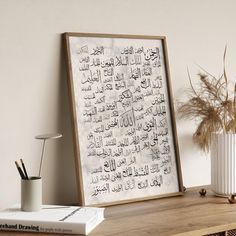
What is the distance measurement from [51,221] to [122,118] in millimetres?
593

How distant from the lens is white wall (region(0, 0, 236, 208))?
1778mm

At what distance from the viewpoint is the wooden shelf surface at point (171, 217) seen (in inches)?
62.2

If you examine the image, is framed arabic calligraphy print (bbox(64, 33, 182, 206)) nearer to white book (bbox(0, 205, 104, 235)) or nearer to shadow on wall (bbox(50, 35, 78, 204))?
shadow on wall (bbox(50, 35, 78, 204))

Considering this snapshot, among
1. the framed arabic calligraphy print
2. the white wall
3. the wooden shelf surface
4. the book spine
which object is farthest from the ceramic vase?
the book spine

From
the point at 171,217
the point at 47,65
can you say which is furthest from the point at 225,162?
the point at 47,65

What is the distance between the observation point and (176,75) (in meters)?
2.19

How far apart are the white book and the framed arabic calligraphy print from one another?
0.71 ft

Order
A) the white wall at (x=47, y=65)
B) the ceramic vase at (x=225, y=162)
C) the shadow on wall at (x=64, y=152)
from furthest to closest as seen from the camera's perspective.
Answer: the ceramic vase at (x=225, y=162) < the shadow on wall at (x=64, y=152) < the white wall at (x=47, y=65)

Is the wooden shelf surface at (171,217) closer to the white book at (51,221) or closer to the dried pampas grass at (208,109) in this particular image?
the white book at (51,221)

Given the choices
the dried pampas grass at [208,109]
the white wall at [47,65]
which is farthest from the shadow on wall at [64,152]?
the dried pampas grass at [208,109]

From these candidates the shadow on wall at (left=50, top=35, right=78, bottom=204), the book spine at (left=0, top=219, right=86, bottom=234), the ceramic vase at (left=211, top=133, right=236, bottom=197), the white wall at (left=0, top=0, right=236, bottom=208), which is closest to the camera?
the book spine at (left=0, top=219, right=86, bottom=234)

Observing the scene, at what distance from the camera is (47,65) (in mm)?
1856

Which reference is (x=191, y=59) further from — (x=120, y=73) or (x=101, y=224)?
(x=101, y=224)

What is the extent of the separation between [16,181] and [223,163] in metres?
0.84
